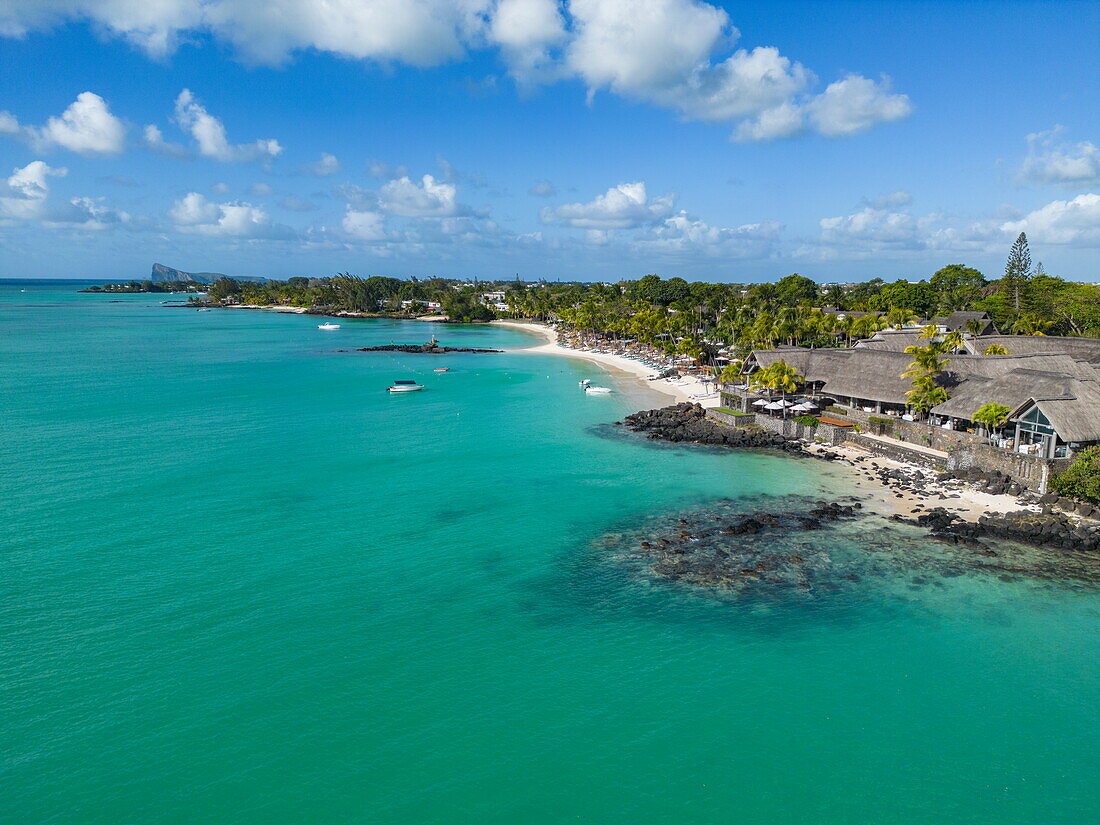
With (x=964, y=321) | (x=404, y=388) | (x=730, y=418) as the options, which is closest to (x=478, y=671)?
(x=730, y=418)

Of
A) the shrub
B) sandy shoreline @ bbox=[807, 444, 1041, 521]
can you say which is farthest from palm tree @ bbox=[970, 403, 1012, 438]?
the shrub

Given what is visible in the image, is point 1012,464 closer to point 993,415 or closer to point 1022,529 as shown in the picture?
point 993,415

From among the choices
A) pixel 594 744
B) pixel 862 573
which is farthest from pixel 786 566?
pixel 594 744

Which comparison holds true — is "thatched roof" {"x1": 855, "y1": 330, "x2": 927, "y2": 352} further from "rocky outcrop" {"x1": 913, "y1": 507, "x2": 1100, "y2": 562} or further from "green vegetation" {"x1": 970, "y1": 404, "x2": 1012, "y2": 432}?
"rocky outcrop" {"x1": 913, "y1": 507, "x2": 1100, "y2": 562}

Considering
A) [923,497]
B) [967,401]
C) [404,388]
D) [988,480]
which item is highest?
[967,401]

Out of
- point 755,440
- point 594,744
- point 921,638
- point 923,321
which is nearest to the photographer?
point 594,744

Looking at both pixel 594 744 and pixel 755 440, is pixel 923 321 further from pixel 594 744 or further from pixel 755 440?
pixel 594 744
